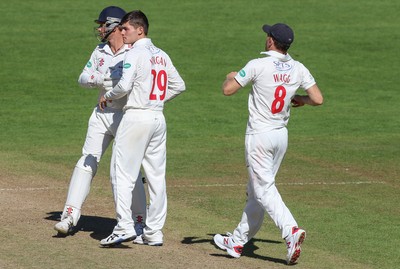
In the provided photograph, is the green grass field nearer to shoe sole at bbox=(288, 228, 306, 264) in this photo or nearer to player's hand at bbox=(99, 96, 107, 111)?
shoe sole at bbox=(288, 228, 306, 264)

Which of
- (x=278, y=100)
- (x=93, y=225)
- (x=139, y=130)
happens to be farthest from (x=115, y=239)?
(x=278, y=100)

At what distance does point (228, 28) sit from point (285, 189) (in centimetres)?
1379

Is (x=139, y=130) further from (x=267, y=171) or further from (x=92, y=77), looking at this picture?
(x=267, y=171)

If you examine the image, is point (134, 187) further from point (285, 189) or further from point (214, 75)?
point (214, 75)

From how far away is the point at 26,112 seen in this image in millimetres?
20609

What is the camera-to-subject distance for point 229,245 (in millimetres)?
10859

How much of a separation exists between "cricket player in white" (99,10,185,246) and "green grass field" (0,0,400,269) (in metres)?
0.37

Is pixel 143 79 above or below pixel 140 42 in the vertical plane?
below

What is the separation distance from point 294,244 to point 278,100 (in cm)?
149

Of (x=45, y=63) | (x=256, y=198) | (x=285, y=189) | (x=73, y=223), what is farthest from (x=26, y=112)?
(x=256, y=198)

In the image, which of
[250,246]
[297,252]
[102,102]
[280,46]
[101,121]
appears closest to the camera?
[297,252]

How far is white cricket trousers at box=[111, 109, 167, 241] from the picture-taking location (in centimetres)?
1084

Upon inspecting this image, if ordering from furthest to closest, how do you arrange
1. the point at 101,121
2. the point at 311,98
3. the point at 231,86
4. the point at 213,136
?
1. the point at 213,136
2. the point at 101,121
3. the point at 311,98
4. the point at 231,86

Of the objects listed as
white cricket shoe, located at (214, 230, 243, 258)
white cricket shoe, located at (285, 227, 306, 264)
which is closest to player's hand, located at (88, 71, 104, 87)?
white cricket shoe, located at (214, 230, 243, 258)
